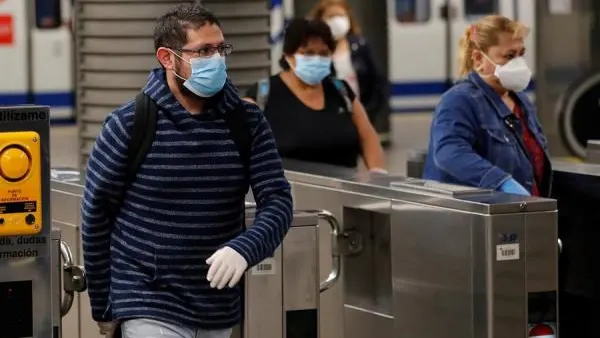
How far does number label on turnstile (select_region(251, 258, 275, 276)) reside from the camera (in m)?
5.31

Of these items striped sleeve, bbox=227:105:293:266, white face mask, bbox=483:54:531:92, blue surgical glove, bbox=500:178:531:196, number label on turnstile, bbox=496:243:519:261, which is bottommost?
number label on turnstile, bbox=496:243:519:261

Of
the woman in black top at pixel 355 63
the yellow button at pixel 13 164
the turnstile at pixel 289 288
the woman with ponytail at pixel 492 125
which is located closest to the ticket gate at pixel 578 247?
the woman with ponytail at pixel 492 125

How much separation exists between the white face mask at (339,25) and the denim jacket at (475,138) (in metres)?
4.13

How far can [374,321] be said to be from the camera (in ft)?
Answer: 20.0

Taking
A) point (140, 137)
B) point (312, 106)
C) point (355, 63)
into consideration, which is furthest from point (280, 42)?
point (140, 137)

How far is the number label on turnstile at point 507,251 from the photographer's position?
5.20 m

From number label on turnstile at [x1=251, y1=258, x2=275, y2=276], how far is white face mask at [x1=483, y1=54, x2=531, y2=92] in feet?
4.55

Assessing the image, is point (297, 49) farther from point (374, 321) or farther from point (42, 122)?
point (42, 122)

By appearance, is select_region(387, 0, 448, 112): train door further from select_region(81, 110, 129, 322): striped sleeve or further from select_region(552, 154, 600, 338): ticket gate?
select_region(81, 110, 129, 322): striped sleeve

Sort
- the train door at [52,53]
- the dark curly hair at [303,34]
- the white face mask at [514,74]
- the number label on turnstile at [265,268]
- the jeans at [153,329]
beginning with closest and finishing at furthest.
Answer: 1. the jeans at [153,329]
2. the number label on turnstile at [265,268]
3. the white face mask at [514,74]
4. the dark curly hair at [303,34]
5. the train door at [52,53]

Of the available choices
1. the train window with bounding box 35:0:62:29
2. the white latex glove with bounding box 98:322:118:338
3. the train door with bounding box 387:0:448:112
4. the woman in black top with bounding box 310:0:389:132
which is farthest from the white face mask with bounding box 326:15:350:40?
the train door with bounding box 387:0:448:112

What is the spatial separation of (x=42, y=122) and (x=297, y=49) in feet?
9.59

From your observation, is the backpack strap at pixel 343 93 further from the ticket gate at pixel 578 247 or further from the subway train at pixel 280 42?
the subway train at pixel 280 42

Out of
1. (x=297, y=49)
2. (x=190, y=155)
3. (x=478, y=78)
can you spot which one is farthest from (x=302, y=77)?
(x=190, y=155)
